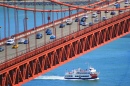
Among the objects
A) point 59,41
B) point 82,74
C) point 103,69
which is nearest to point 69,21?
point 103,69

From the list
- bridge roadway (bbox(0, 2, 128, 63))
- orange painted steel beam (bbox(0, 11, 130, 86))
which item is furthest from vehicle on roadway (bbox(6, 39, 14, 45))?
orange painted steel beam (bbox(0, 11, 130, 86))

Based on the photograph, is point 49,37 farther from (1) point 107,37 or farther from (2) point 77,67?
(2) point 77,67

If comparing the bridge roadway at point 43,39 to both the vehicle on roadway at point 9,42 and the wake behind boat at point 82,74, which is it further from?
the wake behind boat at point 82,74

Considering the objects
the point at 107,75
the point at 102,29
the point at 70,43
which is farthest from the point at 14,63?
the point at 107,75

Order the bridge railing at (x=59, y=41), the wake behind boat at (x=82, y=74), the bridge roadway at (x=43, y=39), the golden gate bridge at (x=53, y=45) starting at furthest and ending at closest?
the wake behind boat at (x=82, y=74)
the bridge roadway at (x=43, y=39)
the bridge railing at (x=59, y=41)
the golden gate bridge at (x=53, y=45)

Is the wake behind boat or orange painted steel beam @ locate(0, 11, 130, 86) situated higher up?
orange painted steel beam @ locate(0, 11, 130, 86)

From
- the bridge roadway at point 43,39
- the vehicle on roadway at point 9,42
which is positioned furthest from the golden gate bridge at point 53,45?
the vehicle on roadway at point 9,42

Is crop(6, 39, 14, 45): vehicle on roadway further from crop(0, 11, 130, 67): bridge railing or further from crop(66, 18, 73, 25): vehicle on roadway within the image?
crop(66, 18, 73, 25): vehicle on roadway
